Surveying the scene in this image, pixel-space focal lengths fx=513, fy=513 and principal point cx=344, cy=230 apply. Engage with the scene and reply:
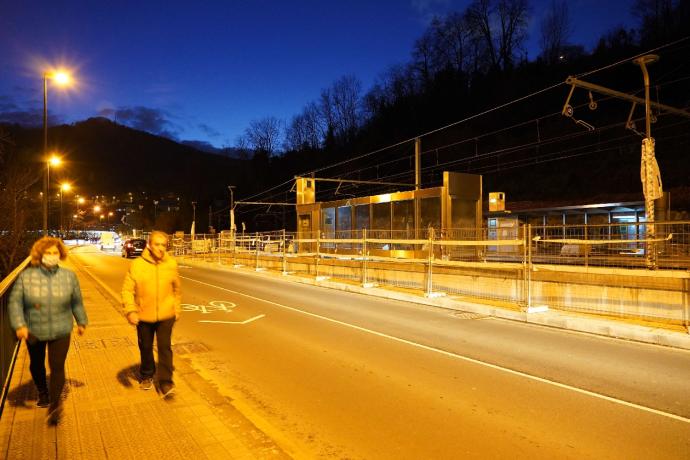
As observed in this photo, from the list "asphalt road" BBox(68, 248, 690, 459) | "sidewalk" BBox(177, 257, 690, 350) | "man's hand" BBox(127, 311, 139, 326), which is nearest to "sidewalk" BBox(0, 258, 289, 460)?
"asphalt road" BBox(68, 248, 690, 459)

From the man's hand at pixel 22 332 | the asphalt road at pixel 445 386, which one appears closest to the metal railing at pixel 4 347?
the man's hand at pixel 22 332

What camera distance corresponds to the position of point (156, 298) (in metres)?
5.35

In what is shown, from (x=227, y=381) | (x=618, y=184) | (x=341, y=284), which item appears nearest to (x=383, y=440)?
(x=227, y=381)

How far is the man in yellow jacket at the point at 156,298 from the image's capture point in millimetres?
5320

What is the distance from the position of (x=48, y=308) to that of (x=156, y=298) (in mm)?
999

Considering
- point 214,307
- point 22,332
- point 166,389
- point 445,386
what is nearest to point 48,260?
point 22,332

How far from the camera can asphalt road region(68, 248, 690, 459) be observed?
462 centimetres

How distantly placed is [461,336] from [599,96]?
182 ft

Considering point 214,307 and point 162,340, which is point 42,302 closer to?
point 162,340

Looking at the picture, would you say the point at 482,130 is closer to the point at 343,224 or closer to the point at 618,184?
the point at 618,184

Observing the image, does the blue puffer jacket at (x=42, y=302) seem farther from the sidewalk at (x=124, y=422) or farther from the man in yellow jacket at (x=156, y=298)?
the sidewalk at (x=124, y=422)

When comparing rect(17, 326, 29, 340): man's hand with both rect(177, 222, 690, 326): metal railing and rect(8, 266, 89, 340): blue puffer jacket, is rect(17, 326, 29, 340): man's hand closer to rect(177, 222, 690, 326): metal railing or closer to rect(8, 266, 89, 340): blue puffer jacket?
rect(8, 266, 89, 340): blue puffer jacket

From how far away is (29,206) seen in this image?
31.0m

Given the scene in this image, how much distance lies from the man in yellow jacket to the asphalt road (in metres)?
0.92
